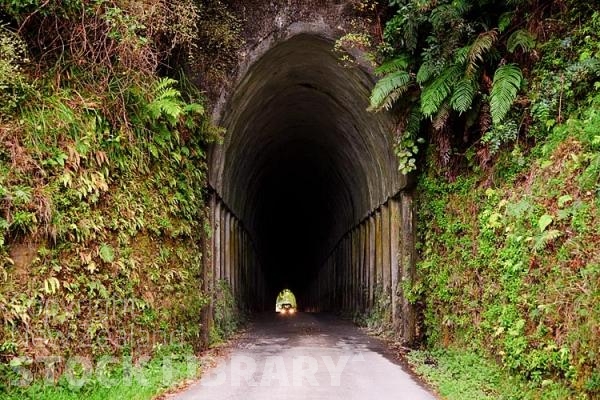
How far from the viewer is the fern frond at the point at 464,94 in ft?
24.2

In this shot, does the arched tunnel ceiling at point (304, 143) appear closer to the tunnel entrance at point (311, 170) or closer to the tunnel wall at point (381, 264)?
the tunnel entrance at point (311, 170)

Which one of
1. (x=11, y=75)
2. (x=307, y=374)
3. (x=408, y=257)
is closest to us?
(x=11, y=75)

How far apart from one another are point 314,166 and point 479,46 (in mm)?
13154

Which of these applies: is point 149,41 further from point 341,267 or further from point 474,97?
point 341,267

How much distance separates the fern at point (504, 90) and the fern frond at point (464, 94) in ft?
1.53

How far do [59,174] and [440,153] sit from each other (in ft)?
18.5

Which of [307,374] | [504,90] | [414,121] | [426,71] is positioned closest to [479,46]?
[504,90]

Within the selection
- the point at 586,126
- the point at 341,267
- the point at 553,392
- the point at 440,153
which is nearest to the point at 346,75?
the point at 440,153

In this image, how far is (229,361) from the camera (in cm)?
846

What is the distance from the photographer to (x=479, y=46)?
711 cm

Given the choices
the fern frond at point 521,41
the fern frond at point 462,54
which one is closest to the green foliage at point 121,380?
the fern frond at point 462,54

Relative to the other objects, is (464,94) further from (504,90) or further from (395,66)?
(395,66)

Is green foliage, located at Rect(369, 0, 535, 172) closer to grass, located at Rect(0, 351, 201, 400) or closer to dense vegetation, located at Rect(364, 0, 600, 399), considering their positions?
dense vegetation, located at Rect(364, 0, 600, 399)

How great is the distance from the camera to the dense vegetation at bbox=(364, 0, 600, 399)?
5125 millimetres
